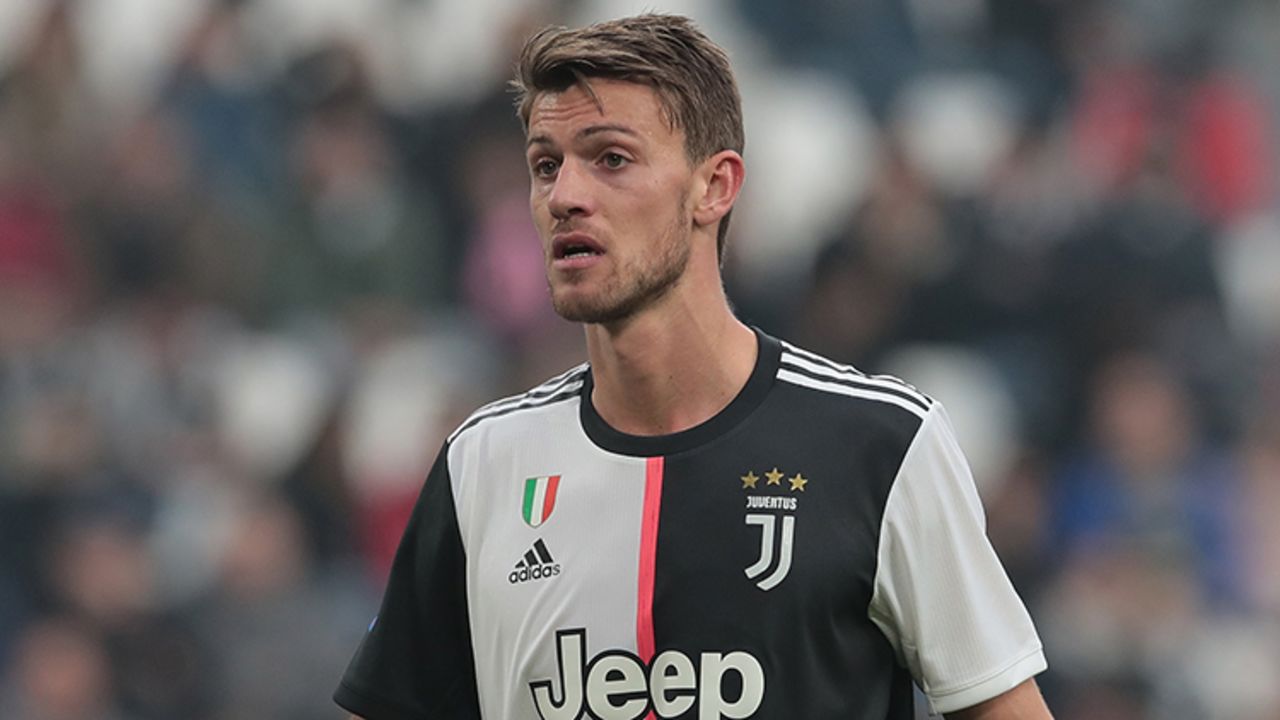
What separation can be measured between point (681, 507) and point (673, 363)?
25 cm

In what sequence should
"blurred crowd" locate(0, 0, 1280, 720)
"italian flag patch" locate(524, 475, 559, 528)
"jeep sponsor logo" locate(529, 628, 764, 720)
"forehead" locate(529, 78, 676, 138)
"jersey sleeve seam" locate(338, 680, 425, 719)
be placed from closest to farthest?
1. "jeep sponsor logo" locate(529, 628, 764, 720)
2. "forehead" locate(529, 78, 676, 138)
3. "italian flag patch" locate(524, 475, 559, 528)
4. "jersey sleeve seam" locate(338, 680, 425, 719)
5. "blurred crowd" locate(0, 0, 1280, 720)

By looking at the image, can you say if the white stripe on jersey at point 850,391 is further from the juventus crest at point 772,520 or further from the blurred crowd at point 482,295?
the blurred crowd at point 482,295

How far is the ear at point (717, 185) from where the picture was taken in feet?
12.7

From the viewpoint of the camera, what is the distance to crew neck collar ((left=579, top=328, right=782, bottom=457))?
3.86 metres

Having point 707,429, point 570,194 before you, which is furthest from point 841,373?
point 570,194

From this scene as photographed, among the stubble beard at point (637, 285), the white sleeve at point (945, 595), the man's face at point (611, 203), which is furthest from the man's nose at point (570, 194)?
the white sleeve at point (945, 595)

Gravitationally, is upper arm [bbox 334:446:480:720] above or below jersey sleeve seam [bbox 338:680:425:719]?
above

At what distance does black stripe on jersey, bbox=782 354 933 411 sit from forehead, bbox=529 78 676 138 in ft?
1.58

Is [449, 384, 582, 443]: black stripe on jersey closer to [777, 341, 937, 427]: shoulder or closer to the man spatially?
the man

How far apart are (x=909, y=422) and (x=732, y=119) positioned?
2.03 feet

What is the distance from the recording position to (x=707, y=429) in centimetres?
386

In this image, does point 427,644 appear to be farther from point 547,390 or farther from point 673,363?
point 673,363

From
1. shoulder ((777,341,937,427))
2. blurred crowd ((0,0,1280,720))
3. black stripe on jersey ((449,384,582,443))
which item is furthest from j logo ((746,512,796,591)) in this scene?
blurred crowd ((0,0,1280,720))

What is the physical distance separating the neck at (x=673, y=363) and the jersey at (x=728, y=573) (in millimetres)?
29
